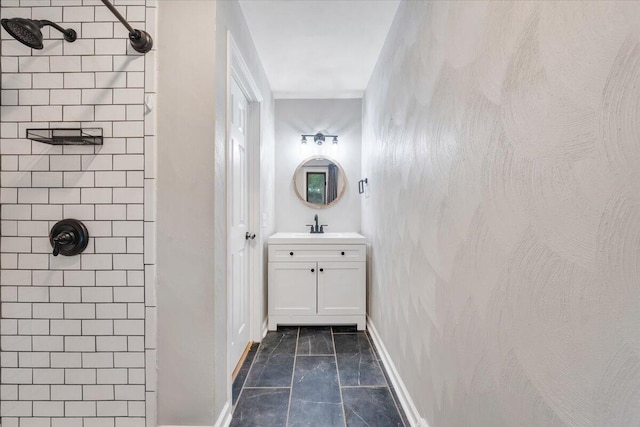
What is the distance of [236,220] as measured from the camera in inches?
83.3

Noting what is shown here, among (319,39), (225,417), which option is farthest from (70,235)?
(319,39)

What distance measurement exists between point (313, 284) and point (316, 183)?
1.17 metres

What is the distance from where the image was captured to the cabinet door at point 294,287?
9.07ft

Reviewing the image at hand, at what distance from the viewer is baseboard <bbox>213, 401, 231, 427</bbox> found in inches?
57.0

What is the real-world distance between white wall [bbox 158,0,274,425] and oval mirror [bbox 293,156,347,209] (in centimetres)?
201

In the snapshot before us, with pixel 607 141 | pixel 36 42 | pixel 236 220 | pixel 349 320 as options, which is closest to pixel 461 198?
pixel 607 141

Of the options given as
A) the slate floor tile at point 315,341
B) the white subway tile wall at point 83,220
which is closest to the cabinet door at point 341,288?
the slate floor tile at point 315,341

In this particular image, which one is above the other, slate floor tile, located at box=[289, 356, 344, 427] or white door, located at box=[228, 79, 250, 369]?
white door, located at box=[228, 79, 250, 369]

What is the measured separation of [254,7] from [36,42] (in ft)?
3.82

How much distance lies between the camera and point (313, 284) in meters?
2.77

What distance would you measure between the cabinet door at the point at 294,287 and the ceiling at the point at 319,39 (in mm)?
1743

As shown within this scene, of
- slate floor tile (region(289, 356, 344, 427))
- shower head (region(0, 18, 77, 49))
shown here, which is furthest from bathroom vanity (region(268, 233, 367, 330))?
shower head (region(0, 18, 77, 49))

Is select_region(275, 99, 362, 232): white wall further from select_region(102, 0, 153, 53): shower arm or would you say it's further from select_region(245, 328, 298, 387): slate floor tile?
select_region(102, 0, 153, 53): shower arm

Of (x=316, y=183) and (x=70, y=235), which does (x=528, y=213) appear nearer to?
(x=70, y=235)
